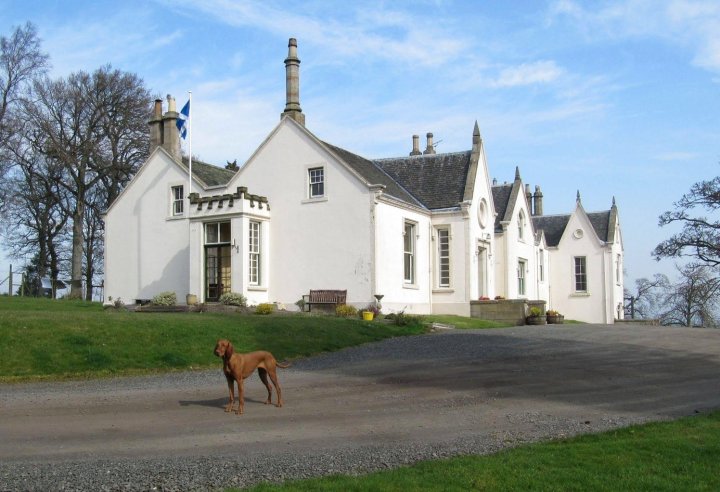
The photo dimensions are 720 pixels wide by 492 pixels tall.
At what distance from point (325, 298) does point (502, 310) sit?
8.16 meters

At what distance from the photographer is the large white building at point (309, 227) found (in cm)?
2972

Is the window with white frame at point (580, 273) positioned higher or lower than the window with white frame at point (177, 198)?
lower

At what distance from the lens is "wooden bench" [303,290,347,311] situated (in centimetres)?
2914

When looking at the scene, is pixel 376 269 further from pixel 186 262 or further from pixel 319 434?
pixel 319 434

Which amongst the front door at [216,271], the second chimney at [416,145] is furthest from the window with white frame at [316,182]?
the second chimney at [416,145]

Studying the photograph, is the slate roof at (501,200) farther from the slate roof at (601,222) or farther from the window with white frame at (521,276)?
the slate roof at (601,222)

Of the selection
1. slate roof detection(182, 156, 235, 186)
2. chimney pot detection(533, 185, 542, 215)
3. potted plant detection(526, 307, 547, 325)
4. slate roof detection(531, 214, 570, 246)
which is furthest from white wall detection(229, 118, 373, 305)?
chimney pot detection(533, 185, 542, 215)

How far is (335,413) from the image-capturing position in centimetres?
1132

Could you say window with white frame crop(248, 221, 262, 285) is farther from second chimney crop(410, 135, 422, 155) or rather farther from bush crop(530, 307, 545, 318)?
second chimney crop(410, 135, 422, 155)

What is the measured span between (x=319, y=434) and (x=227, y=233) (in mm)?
21840

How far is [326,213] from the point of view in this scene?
99.0ft

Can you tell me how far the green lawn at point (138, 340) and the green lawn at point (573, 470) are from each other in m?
9.93

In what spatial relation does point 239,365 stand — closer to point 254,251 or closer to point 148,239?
point 254,251

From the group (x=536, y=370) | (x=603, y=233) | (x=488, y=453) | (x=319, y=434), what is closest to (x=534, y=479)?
(x=488, y=453)
